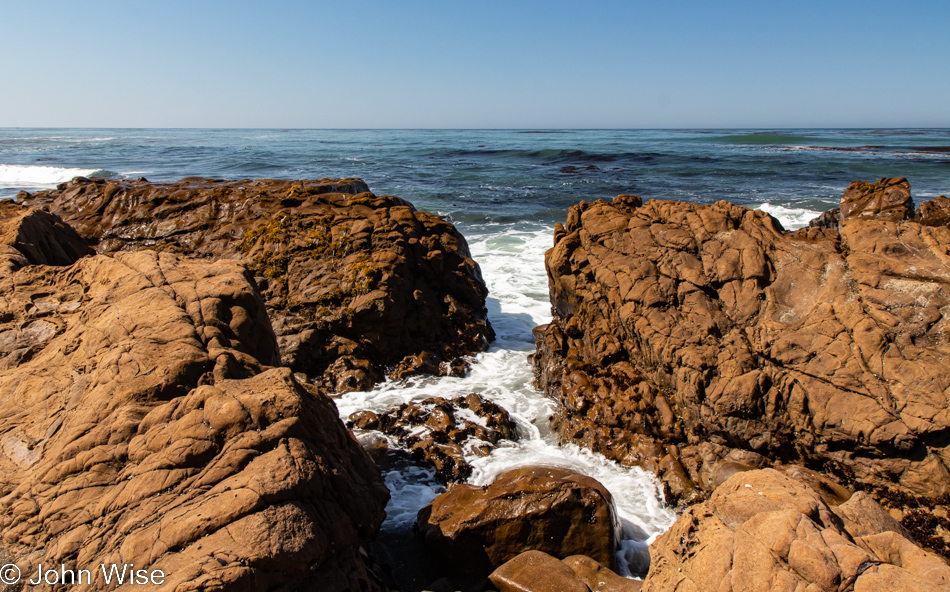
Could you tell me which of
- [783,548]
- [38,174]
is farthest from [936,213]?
[38,174]

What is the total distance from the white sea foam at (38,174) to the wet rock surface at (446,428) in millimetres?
32169

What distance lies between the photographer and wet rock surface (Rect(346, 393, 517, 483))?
6.79m

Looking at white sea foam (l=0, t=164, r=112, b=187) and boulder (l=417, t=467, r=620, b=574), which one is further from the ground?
white sea foam (l=0, t=164, r=112, b=187)

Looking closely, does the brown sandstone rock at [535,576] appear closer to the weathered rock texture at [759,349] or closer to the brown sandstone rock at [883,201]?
the weathered rock texture at [759,349]

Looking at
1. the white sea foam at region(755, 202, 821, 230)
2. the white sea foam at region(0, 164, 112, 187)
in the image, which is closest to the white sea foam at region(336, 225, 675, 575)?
the white sea foam at region(755, 202, 821, 230)

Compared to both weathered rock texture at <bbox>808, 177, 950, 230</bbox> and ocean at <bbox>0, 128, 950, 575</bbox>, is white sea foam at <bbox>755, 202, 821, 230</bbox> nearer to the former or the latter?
ocean at <bbox>0, 128, 950, 575</bbox>

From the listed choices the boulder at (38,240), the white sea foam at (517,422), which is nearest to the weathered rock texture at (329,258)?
the white sea foam at (517,422)

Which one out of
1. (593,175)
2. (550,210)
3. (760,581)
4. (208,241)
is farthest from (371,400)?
(593,175)

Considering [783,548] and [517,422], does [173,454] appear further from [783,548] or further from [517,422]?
[517,422]

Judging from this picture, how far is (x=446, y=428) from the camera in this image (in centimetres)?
729

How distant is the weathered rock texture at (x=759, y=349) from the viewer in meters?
5.66

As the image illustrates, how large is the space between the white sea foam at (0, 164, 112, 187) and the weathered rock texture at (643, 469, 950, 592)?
3686 cm

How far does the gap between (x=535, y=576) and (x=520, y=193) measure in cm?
2445

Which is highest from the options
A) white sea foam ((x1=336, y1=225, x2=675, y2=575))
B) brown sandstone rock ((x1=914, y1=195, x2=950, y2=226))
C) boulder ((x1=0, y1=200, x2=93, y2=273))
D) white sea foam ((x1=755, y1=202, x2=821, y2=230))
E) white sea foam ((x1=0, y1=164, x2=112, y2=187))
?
white sea foam ((x1=0, y1=164, x2=112, y2=187))
